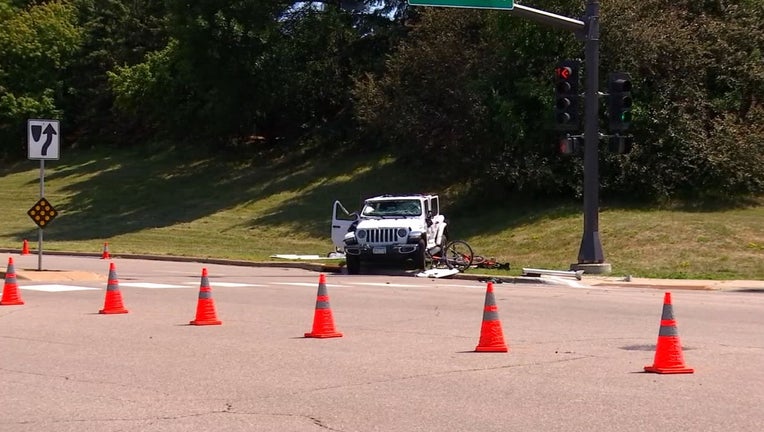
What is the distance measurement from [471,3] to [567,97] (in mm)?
3924

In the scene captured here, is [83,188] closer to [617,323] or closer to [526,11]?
[526,11]

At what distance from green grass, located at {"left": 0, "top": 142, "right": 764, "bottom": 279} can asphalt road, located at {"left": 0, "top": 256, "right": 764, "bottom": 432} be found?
9.80 meters

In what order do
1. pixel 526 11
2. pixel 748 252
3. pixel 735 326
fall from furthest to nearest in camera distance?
pixel 748 252 → pixel 526 11 → pixel 735 326

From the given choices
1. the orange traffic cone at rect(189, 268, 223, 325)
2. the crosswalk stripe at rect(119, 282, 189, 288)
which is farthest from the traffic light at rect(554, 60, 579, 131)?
A: the orange traffic cone at rect(189, 268, 223, 325)

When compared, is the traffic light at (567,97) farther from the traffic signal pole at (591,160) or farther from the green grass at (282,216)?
the green grass at (282,216)

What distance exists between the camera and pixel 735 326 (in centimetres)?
1379

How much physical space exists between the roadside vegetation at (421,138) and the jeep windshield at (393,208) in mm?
3459

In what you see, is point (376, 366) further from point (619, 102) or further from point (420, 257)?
point (420, 257)

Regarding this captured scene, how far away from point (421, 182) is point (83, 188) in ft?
74.8

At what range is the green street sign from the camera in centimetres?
1945

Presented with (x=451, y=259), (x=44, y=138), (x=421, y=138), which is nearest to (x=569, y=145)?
(x=451, y=259)

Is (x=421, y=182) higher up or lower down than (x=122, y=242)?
higher up

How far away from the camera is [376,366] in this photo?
1036 cm

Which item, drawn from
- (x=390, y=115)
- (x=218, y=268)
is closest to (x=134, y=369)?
(x=218, y=268)
